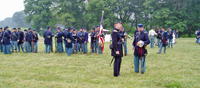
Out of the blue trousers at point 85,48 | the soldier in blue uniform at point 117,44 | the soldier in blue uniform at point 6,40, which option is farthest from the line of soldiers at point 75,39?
the soldier in blue uniform at point 117,44

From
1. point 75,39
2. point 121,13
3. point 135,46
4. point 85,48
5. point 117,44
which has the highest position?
point 121,13

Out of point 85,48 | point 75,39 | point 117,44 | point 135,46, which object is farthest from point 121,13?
point 117,44

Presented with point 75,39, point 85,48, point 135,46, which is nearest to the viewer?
point 135,46

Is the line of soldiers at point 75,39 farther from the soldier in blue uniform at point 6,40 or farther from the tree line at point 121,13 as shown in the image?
the tree line at point 121,13

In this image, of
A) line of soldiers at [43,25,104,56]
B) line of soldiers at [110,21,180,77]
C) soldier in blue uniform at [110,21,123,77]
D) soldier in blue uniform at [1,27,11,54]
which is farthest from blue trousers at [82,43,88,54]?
soldier in blue uniform at [110,21,123,77]

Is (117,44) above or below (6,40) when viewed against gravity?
below

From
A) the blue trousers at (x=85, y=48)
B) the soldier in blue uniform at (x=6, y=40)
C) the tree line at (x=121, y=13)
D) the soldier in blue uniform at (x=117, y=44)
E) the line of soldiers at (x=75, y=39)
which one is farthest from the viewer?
the tree line at (x=121, y=13)

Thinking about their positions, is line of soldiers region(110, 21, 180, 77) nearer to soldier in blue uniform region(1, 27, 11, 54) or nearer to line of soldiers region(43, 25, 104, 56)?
line of soldiers region(43, 25, 104, 56)

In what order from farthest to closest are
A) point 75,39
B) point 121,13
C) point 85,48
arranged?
1. point 121,13
2. point 85,48
3. point 75,39

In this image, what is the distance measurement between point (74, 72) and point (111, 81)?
2029 mm

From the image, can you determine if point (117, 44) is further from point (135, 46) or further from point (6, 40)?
point (6, 40)

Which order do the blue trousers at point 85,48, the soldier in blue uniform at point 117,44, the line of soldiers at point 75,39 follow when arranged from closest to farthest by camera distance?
the soldier in blue uniform at point 117,44
the line of soldiers at point 75,39
the blue trousers at point 85,48

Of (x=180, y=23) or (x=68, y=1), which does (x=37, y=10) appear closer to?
(x=68, y=1)

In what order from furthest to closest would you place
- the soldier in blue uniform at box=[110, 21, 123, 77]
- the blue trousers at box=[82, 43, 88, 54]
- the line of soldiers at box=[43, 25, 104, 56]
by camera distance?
the blue trousers at box=[82, 43, 88, 54]
the line of soldiers at box=[43, 25, 104, 56]
the soldier in blue uniform at box=[110, 21, 123, 77]
